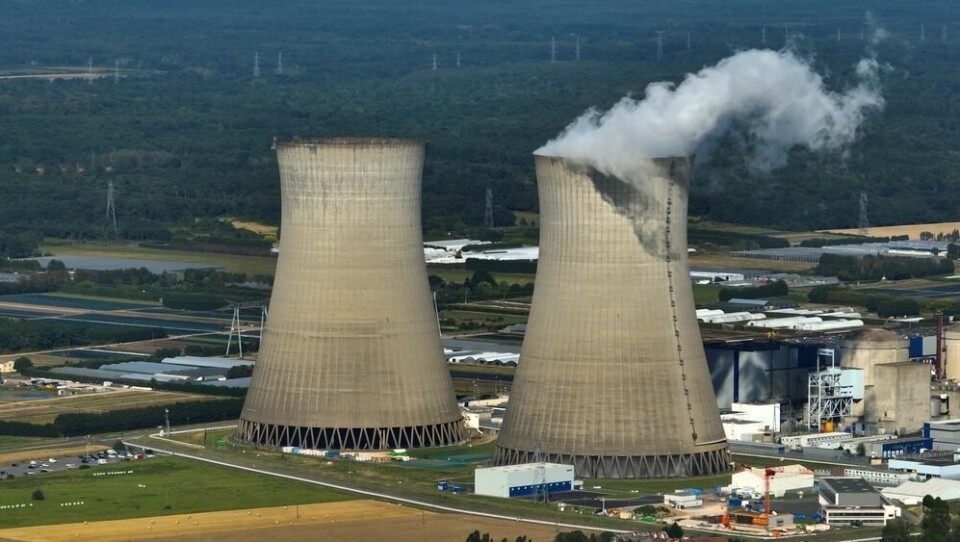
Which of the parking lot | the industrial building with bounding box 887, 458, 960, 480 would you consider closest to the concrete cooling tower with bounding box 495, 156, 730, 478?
the industrial building with bounding box 887, 458, 960, 480

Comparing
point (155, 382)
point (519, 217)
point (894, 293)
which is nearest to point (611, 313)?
point (155, 382)

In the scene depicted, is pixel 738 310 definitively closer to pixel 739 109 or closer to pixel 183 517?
pixel 739 109

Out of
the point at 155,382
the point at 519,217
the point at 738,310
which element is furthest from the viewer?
the point at 519,217

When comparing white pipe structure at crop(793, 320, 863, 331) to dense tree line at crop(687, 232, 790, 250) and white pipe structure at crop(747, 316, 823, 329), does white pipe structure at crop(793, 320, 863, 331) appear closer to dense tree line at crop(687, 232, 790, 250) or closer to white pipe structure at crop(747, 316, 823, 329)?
white pipe structure at crop(747, 316, 823, 329)

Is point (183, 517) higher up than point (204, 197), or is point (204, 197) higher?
point (204, 197)

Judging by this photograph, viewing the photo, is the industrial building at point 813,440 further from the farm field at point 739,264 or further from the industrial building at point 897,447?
the farm field at point 739,264

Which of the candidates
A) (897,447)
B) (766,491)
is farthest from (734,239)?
(766,491)

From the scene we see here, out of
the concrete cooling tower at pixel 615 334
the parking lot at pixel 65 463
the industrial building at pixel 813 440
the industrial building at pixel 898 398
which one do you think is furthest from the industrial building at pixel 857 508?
the parking lot at pixel 65 463
